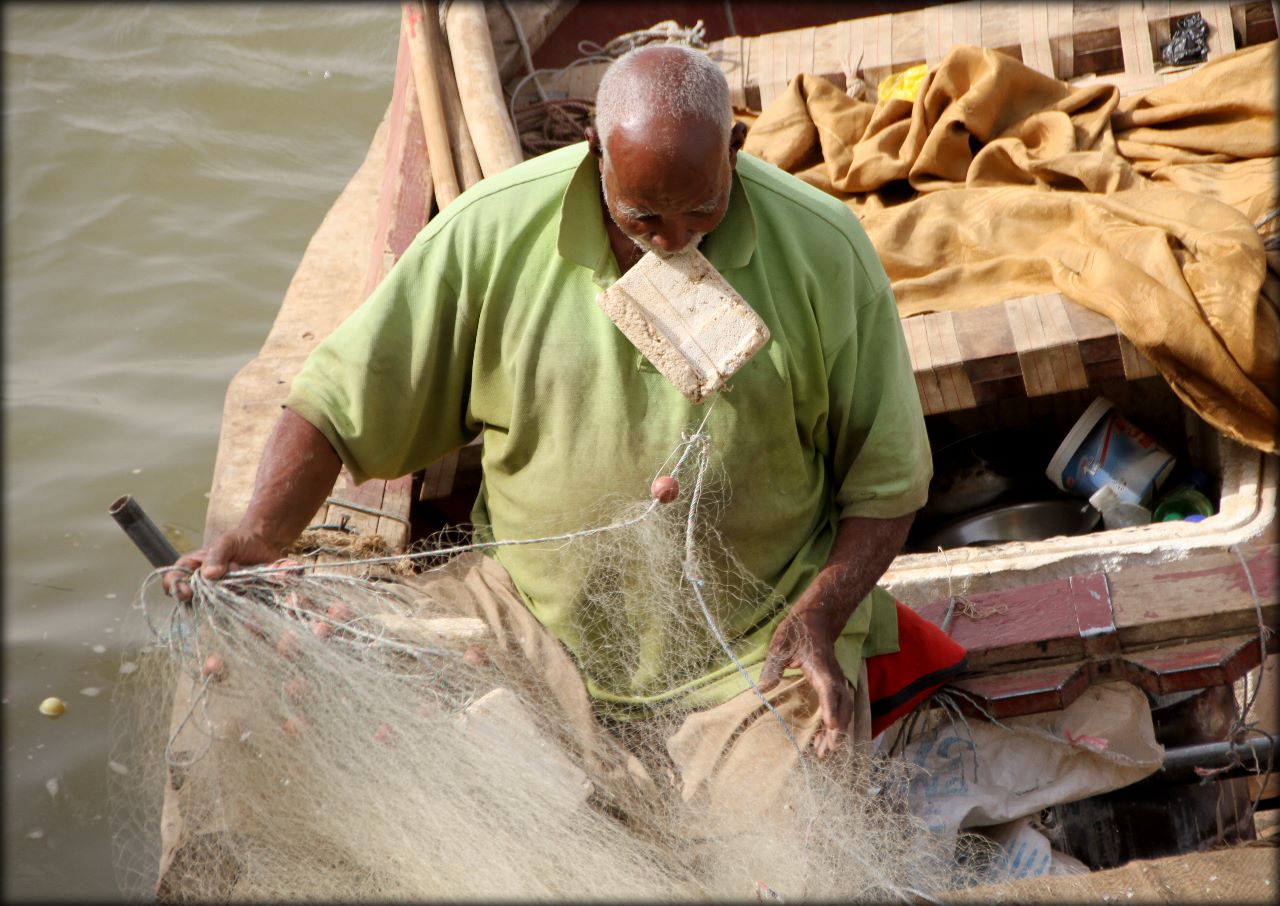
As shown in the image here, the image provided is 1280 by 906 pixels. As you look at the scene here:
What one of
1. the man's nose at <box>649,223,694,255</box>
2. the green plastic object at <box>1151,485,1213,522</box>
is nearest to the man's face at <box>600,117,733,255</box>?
the man's nose at <box>649,223,694,255</box>

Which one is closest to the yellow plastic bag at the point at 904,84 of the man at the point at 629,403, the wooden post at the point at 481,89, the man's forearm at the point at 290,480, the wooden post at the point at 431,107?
the wooden post at the point at 481,89

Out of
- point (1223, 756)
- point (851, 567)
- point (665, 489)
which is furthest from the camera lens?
point (1223, 756)

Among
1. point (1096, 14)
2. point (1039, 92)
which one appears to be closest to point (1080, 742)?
point (1039, 92)

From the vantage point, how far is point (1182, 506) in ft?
13.3

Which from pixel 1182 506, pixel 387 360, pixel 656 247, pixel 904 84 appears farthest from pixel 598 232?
pixel 904 84

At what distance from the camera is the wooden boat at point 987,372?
123 inches

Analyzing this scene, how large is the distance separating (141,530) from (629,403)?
101 centimetres

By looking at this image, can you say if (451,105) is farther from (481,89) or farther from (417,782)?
(417,782)

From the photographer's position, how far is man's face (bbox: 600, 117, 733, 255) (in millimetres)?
2395

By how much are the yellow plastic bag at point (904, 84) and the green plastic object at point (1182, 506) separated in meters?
2.03

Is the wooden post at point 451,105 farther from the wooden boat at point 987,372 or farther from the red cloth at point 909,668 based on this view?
the red cloth at point 909,668

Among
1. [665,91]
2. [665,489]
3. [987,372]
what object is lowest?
[987,372]

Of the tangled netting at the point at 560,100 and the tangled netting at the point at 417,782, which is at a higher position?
the tangled netting at the point at 560,100

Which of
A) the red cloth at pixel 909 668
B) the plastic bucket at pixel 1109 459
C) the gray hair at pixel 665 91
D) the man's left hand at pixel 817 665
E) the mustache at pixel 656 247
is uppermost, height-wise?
the gray hair at pixel 665 91
